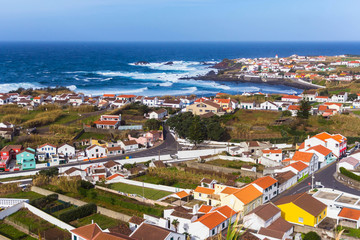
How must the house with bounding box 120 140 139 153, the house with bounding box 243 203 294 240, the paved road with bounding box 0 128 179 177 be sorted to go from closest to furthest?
the house with bounding box 243 203 294 240, the paved road with bounding box 0 128 179 177, the house with bounding box 120 140 139 153

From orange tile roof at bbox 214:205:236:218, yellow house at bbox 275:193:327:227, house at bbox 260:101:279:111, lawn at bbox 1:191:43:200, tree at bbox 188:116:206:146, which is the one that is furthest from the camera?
house at bbox 260:101:279:111

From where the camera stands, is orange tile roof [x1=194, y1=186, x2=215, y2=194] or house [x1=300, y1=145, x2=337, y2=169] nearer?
orange tile roof [x1=194, y1=186, x2=215, y2=194]

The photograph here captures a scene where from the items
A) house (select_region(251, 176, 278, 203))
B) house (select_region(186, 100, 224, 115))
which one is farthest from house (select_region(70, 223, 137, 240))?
house (select_region(186, 100, 224, 115))

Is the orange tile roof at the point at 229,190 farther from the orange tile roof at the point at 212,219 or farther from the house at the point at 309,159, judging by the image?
the house at the point at 309,159

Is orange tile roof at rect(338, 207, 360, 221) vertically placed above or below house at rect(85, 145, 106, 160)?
above

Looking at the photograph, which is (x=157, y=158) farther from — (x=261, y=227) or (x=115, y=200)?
(x=261, y=227)

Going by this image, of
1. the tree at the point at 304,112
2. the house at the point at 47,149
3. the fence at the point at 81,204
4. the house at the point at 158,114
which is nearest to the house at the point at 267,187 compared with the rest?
the fence at the point at 81,204

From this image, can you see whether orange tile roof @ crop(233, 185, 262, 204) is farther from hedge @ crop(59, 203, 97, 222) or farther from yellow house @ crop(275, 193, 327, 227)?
hedge @ crop(59, 203, 97, 222)
